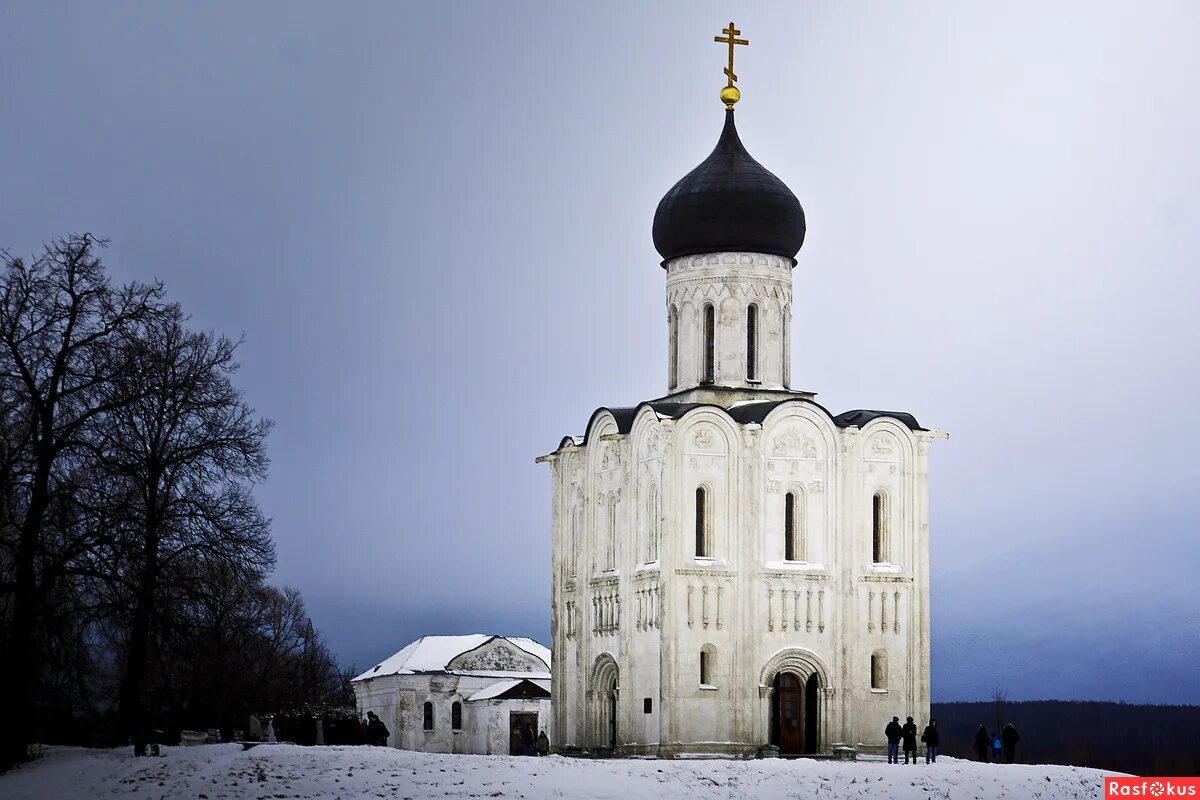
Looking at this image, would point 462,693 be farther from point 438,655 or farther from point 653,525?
point 653,525

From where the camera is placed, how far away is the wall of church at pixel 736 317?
3888 centimetres

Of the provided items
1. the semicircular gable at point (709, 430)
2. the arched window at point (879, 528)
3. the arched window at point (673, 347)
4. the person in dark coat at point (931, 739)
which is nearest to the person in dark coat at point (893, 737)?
the person in dark coat at point (931, 739)

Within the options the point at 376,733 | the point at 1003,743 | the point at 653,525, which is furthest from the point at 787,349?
the point at 376,733

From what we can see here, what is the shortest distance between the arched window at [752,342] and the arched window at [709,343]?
678 mm

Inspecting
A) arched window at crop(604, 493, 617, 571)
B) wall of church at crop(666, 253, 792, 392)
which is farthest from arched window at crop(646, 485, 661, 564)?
wall of church at crop(666, 253, 792, 392)

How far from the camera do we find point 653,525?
3703 cm

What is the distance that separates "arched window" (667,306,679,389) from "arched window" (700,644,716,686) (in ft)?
19.5

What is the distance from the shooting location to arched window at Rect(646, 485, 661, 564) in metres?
36.8

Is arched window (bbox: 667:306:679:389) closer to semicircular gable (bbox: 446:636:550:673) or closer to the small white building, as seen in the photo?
the small white building

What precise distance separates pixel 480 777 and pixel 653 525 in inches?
334

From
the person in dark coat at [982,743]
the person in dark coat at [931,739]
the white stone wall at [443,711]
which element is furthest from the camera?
the white stone wall at [443,711]

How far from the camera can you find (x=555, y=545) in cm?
4069

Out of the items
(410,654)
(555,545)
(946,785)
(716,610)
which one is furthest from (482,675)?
(946,785)

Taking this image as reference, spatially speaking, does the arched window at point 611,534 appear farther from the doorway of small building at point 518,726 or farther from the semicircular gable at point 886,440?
the doorway of small building at point 518,726
